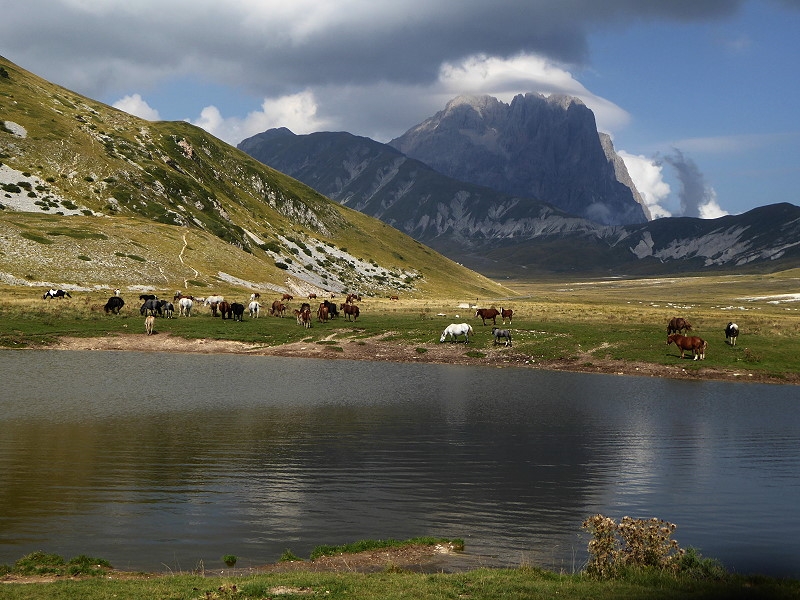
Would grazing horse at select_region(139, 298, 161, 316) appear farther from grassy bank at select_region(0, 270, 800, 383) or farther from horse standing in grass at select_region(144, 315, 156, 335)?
horse standing in grass at select_region(144, 315, 156, 335)

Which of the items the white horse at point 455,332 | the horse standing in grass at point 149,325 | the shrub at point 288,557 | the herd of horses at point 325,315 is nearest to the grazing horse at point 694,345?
the herd of horses at point 325,315

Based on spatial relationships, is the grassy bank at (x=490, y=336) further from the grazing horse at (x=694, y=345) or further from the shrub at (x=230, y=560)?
the shrub at (x=230, y=560)

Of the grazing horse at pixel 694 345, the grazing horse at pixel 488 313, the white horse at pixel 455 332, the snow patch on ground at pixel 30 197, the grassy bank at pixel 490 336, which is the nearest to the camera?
the grazing horse at pixel 694 345

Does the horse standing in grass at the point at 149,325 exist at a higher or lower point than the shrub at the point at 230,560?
higher

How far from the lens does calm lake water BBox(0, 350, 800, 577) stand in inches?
855

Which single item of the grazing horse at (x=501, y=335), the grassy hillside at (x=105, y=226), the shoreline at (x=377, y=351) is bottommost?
the shoreline at (x=377, y=351)

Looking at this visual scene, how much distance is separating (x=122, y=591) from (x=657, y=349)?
61.5 metres

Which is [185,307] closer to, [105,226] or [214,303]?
[214,303]

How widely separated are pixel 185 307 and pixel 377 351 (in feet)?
91.2

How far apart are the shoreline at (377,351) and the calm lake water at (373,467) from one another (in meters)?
11.4

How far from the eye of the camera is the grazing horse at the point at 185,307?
8625 centimetres

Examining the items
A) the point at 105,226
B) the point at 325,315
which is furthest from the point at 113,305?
the point at 105,226

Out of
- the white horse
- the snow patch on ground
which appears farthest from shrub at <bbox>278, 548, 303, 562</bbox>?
the snow patch on ground

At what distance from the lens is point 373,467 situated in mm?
29891
